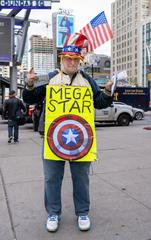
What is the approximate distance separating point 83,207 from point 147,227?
0.70 meters

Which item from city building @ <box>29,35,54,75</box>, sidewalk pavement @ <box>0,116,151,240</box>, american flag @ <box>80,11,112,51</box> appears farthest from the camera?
city building @ <box>29,35,54,75</box>

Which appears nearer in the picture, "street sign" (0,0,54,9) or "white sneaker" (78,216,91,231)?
"white sneaker" (78,216,91,231)

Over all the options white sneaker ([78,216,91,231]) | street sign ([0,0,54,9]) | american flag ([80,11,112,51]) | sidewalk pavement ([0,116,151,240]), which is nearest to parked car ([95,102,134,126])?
street sign ([0,0,54,9])

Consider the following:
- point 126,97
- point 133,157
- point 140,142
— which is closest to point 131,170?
point 133,157

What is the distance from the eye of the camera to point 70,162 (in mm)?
4012

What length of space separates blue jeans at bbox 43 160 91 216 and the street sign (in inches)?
793

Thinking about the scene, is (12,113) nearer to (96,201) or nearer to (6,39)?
(96,201)

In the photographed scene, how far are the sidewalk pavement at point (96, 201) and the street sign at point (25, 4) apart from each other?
53.1 feet

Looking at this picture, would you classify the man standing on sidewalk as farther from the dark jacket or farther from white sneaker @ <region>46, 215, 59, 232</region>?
white sneaker @ <region>46, 215, 59, 232</region>

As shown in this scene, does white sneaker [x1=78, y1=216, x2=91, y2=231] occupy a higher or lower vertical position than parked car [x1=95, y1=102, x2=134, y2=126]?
lower

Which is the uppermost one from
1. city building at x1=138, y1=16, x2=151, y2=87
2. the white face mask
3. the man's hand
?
city building at x1=138, y1=16, x2=151, y2=87

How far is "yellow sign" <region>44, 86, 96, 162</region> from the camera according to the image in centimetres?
391

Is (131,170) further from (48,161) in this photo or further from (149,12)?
(149,12)

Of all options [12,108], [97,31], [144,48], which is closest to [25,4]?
[12,108]
